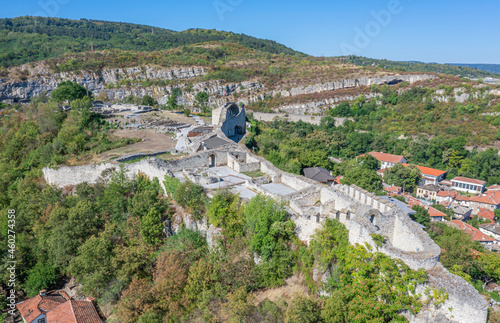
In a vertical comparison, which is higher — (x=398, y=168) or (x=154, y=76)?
(x=154, y=76)

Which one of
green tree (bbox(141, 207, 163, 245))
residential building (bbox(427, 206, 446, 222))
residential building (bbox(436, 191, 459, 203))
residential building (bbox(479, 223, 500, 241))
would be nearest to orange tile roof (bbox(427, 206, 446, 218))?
residential building (bbox(427, 206, 446, 222))

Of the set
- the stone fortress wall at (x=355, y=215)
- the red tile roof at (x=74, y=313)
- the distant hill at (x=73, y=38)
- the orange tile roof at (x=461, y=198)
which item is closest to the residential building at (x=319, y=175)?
the stone fortress wall at (x=355, y=215)

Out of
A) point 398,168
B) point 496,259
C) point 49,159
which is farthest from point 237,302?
point 398,168

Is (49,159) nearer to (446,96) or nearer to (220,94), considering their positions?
(220,94)

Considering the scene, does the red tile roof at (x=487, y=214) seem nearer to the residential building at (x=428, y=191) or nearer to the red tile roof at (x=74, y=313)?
the residential building at (x=428, y=191)

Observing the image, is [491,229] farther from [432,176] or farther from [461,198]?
[432,176]

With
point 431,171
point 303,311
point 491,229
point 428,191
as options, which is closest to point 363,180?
point 491,229

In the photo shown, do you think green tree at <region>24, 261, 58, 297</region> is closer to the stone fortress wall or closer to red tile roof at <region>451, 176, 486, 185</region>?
the stone fortress wall

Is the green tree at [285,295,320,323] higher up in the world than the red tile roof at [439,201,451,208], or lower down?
higher up
